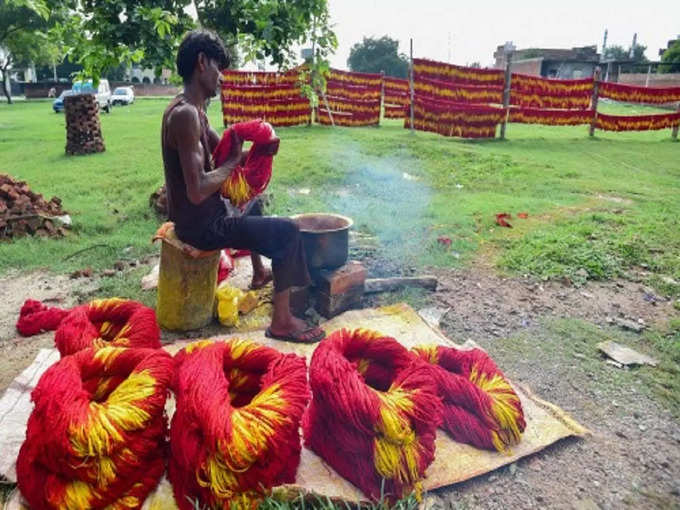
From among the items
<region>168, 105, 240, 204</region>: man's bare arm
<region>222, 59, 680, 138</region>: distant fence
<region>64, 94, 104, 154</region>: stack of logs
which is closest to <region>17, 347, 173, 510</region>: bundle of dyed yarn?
<region>168, 105, 240, 204</region>: man's bare arm

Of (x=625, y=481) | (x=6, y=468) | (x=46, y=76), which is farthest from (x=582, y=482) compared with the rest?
(x=46, y=76)

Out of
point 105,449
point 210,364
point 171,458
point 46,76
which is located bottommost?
point 171,458

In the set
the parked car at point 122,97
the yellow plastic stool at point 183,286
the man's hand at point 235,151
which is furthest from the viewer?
the parked car at point 122,97

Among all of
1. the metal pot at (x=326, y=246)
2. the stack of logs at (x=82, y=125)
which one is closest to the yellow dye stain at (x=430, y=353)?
the metal pot at (x=326, y=246)

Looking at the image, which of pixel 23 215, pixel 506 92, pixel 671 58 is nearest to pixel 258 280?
pixel 23 215

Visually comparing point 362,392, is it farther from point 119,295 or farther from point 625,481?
point 119,295

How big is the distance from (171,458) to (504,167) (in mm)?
8517

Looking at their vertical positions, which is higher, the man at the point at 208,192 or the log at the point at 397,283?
the man at the point at 208,192

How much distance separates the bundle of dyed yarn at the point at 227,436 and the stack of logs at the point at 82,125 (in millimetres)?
10471

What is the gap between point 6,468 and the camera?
84.3 inches

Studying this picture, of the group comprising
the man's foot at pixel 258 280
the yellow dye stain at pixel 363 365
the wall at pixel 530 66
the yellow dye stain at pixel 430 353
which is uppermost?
the wall at pixel 530 66

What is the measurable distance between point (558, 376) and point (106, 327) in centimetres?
269

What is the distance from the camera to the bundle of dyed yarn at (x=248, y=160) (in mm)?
3250

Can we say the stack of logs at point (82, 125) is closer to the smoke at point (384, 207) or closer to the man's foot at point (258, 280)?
the smoke at point (384, 207)
